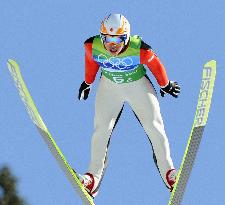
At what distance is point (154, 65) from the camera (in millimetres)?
15734

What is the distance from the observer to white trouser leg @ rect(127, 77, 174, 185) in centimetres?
1586

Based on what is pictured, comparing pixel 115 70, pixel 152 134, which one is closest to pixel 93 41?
pixel 115 70

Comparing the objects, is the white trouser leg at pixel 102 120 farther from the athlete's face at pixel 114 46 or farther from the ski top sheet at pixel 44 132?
the athlete's face at pixel 114 46

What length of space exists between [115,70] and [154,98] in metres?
0.73

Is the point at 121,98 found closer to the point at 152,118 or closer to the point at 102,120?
the point at 102,120

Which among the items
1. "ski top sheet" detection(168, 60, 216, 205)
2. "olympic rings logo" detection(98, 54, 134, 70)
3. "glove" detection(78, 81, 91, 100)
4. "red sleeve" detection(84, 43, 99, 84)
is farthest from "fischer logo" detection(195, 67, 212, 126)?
"glove" detection(78, 81, 91, 100)

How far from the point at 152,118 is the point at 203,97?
988 mm

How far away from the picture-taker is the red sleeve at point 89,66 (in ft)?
51.6

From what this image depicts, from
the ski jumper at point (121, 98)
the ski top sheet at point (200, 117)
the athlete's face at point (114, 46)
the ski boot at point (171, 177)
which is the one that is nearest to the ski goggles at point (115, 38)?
the athlete's face at point (114, 46)

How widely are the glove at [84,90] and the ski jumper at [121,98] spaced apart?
0.50ft

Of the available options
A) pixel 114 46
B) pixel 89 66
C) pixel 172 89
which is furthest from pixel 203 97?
pixel 89 66

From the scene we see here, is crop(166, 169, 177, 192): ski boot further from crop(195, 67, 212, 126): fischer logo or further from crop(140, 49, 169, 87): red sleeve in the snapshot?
crop(140, 49, 169, 87): red sleeve

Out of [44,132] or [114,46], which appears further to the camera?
[44,132]

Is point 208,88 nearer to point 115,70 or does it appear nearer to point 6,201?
point 115,70
